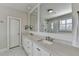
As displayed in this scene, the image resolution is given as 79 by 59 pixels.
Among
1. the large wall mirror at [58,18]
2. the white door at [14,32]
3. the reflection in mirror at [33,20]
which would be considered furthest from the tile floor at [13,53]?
the large wall mirror at [58,18]

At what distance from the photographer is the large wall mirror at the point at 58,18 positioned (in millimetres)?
1369

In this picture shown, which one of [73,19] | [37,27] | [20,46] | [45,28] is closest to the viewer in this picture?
[73,19]

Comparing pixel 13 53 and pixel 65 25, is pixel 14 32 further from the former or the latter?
pixel 65 25

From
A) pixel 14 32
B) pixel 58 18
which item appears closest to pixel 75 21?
pixel 58 18

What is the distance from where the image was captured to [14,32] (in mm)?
1650

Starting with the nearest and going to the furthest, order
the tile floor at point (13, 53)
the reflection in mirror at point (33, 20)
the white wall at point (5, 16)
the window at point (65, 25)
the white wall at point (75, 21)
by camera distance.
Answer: the white wall at point (75, 21) < the window at point (65, 25) < the tile floor at point (13, 53) < the white wall at point (5, 16) < the reflection in mirror at point (33, 20)

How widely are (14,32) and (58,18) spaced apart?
898mm

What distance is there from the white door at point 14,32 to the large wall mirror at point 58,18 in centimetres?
62

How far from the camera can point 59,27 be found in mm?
1524

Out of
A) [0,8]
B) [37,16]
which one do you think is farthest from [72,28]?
[0,8]

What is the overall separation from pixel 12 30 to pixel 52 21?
82 cm

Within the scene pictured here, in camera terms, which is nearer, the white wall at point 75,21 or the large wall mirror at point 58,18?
the white wall at point 75,21

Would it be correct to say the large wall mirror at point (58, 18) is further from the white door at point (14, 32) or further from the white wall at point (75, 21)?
the white door at point (14, 32)

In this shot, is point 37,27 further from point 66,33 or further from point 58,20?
point 66,33
